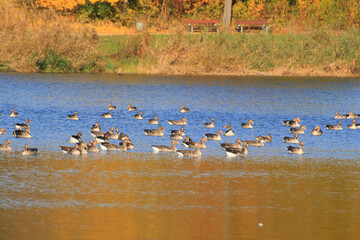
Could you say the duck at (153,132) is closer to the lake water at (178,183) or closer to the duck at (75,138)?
the lake water at (178,183)

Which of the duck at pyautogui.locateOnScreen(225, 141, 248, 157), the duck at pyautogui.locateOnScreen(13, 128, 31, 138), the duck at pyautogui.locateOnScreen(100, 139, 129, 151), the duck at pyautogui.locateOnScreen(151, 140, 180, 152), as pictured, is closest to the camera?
the duck at pyautogui.locateOnScreen(225, 141, 248, 157)

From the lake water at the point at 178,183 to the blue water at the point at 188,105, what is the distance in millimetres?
120

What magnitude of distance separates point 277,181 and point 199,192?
3.23 m

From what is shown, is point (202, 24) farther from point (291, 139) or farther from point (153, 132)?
point (291, 139)

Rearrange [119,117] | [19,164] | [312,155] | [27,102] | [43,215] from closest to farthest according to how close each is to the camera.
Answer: [43,215] → [19,164] → [312,155] → [119,117] → [27,102]

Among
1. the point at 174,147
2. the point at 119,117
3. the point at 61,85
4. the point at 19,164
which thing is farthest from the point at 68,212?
the point at 61,85

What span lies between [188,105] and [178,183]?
22.6m

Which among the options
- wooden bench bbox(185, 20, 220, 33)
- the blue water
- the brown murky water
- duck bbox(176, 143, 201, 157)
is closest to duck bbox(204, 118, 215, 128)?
the blue water

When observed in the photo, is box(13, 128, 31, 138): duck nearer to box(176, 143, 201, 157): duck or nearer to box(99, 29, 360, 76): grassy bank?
box(176, 143, 201, 157): duck

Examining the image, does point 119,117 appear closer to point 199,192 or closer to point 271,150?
point 271,150

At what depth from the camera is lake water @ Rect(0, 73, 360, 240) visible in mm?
16892

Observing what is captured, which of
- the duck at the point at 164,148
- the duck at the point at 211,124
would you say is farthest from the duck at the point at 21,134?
the duck at the point at 211,124

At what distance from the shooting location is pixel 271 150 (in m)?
28.3

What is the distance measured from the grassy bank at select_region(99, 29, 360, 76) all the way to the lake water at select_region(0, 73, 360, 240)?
653 inches
